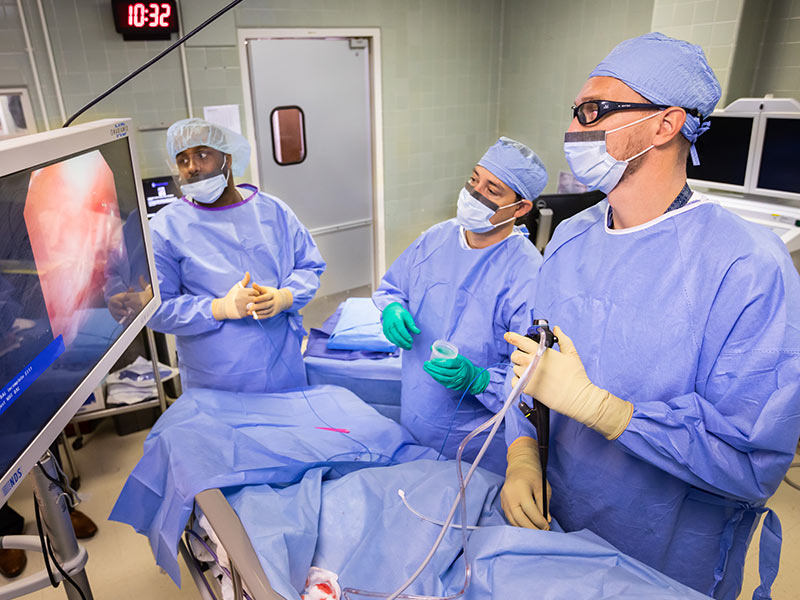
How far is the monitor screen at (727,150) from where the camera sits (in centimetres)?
280

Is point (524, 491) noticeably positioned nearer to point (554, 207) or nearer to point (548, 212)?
point (548, 212)

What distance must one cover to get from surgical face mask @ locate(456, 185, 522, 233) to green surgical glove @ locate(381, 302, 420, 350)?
36 cm

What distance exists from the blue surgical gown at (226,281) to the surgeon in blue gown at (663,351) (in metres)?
1.19

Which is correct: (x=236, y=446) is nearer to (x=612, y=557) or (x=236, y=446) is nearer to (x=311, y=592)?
(x=311, y=592)

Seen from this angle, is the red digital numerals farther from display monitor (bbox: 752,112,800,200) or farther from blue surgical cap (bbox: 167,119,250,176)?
display monitor (bbox: 752,112,800,200)

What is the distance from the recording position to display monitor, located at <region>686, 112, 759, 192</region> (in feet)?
9.09

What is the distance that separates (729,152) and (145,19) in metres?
3.07

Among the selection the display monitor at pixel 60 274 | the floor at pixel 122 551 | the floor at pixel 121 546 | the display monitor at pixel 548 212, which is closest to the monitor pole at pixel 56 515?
the display monitor at pixel 60 274

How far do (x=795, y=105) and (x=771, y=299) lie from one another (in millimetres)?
2074

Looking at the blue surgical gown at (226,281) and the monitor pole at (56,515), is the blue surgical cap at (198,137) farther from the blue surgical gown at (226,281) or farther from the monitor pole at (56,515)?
the monitor pole at (56,515)

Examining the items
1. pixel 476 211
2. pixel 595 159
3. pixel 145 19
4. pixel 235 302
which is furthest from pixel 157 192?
pixel 595 159

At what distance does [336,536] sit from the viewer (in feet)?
4.08

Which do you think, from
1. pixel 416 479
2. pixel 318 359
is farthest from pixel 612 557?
pixel 318 359

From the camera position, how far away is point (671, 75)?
3.61 feet
